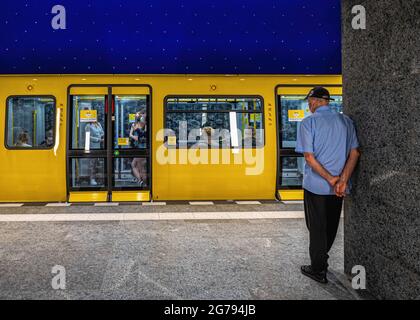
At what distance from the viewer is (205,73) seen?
30.0 feet

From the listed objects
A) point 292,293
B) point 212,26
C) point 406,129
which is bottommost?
point 292,293

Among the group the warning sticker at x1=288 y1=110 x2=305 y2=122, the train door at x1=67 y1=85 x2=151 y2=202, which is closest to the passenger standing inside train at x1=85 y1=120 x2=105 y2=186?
the train door at x1=67 y1=85 x2=151 y2=202

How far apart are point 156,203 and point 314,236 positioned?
5.33 m

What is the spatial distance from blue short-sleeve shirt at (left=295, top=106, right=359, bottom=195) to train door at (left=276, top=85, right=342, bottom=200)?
5.26 metres

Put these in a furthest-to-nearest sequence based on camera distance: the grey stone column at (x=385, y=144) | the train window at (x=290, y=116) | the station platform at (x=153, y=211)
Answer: the train window at (x=290, y=116)
the station platform at (x=153, y=211)
the grey stone column at (x=385, y=144)

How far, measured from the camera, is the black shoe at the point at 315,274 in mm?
4070

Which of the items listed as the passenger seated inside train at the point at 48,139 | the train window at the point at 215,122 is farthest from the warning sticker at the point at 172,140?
the passenger seated inside train at the point at 48,139

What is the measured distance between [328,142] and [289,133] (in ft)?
18.1

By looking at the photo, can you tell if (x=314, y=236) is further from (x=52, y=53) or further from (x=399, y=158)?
(x=52, y=53)

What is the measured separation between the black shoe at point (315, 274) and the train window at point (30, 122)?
6.44 metres

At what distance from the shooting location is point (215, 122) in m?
9.21

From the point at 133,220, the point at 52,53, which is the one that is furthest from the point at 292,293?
the point at 52,53

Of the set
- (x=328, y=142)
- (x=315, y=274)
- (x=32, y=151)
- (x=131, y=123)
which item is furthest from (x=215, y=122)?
(x=315, y=274)

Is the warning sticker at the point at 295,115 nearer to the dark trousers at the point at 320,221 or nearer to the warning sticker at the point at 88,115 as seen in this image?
the warning sticker at the point at 88,115
